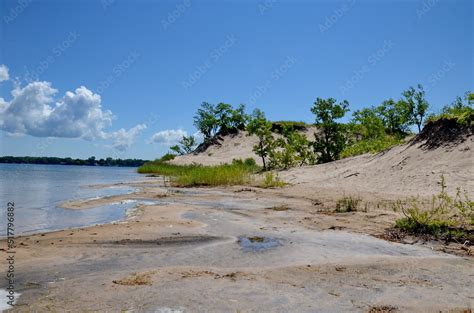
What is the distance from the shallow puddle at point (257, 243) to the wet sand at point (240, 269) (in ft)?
0.06

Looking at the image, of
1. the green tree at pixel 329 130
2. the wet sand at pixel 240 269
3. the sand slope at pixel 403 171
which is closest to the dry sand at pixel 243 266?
the wet sand at pixel 240 269

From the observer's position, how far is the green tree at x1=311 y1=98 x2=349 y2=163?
91.2 feet

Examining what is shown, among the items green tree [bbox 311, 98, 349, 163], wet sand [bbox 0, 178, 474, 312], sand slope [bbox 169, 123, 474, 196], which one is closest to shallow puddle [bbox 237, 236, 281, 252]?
wet sand [bbox 0, 178, 474, 312]

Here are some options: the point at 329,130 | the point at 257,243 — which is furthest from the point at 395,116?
the point at 257,243

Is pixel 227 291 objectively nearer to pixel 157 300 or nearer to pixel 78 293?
pixel 157 300

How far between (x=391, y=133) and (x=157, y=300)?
Result: 43.5m

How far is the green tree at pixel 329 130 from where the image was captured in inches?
1095

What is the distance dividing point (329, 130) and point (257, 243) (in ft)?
73.2

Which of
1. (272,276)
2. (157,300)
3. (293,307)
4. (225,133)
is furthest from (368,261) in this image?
(225,133)

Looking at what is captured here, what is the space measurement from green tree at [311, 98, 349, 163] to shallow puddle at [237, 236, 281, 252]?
2106 centimetres

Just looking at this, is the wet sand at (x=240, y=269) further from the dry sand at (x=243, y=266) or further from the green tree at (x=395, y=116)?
the green tree at (x=395, y=116)

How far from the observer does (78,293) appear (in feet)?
14.4

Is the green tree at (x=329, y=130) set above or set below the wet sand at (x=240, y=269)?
above

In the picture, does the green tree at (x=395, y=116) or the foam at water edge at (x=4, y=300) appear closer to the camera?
the foam at water edge at (x=4, y=300)
